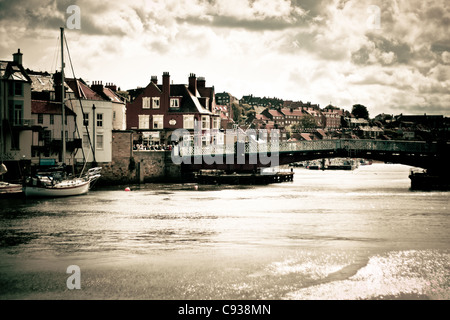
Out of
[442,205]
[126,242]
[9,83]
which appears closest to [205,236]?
[126,242]

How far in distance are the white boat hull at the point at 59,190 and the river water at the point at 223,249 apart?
2612 mm

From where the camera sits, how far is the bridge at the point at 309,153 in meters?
72.4

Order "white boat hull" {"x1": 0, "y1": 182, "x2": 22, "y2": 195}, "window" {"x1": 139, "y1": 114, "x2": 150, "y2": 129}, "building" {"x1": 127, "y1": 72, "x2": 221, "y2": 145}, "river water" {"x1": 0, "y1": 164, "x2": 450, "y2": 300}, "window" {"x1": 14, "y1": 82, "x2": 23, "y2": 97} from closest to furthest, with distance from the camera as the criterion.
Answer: "river water" {"x1": 0, "y1": 164, "x2": 450, "y2": 300}
"white boat hull" {"x1": 0, "y1": 182, "x2": 22, "y2": 195}
"window" {"x1": 14, "y1": 82, "x2": 23, "y2": 97}
"building" {"x1": 127, "y1": 72, "x2": 221, "y2": 145}
"window" {"x1": 139, "y1": 114, "x2": 150, "y2": 129}

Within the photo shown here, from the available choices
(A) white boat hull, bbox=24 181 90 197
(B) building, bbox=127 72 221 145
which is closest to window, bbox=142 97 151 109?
(B) building, bbox=127 72 221 145

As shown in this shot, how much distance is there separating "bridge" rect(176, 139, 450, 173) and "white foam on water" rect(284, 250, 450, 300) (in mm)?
44882

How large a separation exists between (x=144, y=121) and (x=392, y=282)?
72786 millimetres

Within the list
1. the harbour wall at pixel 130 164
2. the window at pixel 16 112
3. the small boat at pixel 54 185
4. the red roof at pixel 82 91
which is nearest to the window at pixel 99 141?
the harbour wall at pixel 130 164

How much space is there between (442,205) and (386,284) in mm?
31809

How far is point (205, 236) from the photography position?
3422 cm

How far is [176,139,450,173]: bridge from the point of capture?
238ft

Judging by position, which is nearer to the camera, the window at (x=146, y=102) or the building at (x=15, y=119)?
the building at (x=15, y=119)

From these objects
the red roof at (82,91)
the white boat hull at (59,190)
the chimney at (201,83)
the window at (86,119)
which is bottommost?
the white boat hull at (59,190)

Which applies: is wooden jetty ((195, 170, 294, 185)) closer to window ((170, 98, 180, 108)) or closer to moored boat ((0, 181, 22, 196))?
window ((170, 98, 180, 108))

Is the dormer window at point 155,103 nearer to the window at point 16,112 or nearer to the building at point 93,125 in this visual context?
the building at point 93,125
